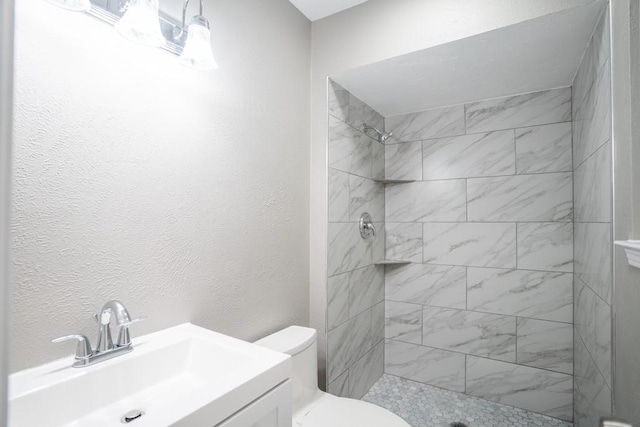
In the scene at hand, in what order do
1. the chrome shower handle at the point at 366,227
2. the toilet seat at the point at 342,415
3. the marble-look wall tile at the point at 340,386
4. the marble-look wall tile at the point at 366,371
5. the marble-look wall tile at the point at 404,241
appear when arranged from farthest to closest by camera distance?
the marble-look wall tile at the point at 404,241
the chrome shower handle at the point at 366,227
the marble-look wall tile at the point at 366,371
the marble-look wall tile at the point at 340,386
the toilet seat at the point at 342,415

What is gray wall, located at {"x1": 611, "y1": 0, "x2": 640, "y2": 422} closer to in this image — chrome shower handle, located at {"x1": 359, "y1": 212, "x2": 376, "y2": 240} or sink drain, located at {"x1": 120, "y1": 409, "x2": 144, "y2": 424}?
chrome shower handle, located at {"x1": 359, "y1": 212, "x2": 376, "y2": 240}

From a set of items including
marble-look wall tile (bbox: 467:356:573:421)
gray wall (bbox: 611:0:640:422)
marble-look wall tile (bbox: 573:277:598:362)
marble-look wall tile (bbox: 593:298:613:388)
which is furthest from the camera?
marble-look wall tile (bbox: 467:356:573:421)

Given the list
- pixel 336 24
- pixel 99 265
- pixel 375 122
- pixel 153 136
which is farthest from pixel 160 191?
pixel 375 122

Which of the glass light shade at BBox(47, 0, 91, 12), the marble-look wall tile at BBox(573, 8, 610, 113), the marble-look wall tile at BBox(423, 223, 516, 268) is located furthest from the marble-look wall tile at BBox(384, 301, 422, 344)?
the glass light shade at BBox(47, 0, 91, 12)

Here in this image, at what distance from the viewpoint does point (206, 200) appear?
132 centimetres

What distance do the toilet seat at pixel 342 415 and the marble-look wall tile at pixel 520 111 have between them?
1.92m

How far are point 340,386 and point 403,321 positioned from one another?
79 centimetres

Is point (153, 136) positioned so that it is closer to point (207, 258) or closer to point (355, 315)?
point (207, 258)

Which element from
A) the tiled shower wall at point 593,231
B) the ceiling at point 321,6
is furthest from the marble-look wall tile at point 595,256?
the ceiling at point 321,6

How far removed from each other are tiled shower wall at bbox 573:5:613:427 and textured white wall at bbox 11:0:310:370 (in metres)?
1.38

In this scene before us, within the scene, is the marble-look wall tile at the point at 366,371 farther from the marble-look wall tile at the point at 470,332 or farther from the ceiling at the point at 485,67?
the ceiling at the point at 485,67

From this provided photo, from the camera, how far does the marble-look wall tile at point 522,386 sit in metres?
2.01

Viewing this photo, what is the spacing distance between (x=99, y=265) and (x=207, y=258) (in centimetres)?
39

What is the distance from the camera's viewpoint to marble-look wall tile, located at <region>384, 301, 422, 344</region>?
2480 mm
